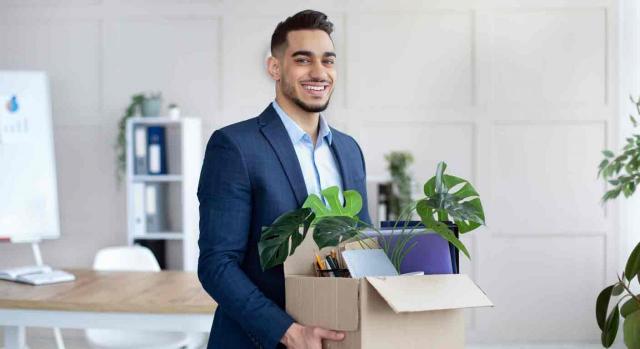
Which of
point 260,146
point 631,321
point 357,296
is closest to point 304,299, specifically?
point 357,296

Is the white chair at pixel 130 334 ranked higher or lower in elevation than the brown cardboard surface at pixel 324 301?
lower

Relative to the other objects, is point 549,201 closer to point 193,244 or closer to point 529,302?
point 529,302

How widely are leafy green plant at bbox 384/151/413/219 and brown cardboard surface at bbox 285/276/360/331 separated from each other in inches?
144

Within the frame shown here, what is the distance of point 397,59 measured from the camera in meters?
5.44

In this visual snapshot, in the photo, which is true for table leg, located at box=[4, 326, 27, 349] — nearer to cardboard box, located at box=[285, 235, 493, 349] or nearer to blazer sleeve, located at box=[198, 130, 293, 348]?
blazer sleeve, located at box=[198, 130, 293, 348]

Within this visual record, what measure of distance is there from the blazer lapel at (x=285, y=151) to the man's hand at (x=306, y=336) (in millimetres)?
284

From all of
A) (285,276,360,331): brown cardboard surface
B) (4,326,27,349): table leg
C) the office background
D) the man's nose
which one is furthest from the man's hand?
the office background

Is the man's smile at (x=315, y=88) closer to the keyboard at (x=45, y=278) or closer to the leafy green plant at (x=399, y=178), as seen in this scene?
the keyboard at (x=45, y=278)

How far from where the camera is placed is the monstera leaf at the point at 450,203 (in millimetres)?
1385

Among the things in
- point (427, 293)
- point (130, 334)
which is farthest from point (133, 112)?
point (427, 293)

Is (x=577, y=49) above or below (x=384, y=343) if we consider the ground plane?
above

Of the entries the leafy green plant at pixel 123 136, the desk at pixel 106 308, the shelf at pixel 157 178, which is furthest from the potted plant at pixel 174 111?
the desk at pixel 106 308

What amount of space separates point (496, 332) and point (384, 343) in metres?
4.26

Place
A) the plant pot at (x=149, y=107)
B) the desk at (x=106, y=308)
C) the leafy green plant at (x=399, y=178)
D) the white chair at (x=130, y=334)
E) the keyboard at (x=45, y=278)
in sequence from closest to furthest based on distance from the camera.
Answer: the desk at (x=106, y=308), the keyboard at (x=45, y=278), the white chair at (x=130, y=334), the leafy green plant at (x=399, y=178), the plant pot at (x=149, y=107)
